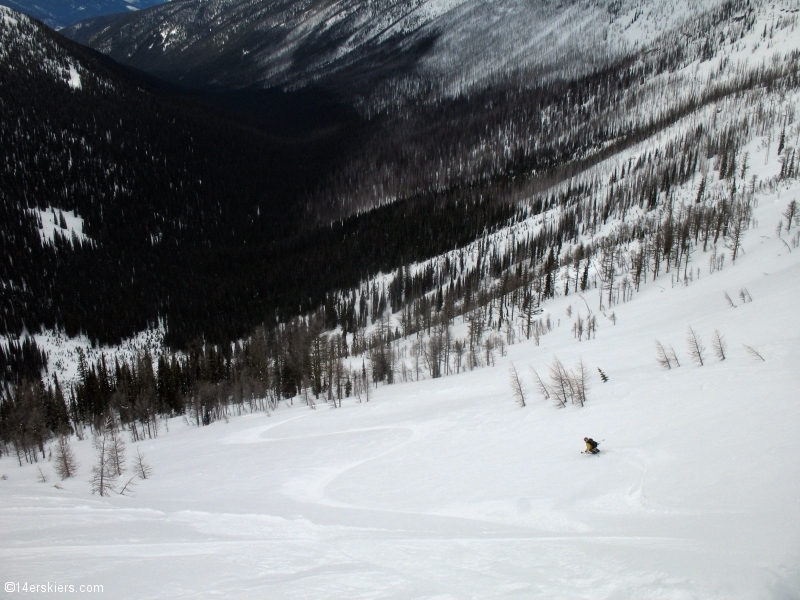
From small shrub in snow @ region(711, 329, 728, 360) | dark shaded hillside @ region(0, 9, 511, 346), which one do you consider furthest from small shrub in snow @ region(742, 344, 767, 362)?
dark shaded hillside @ region(0, 9, 511, 346)

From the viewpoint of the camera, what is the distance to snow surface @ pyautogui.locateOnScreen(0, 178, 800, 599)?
8164 mm

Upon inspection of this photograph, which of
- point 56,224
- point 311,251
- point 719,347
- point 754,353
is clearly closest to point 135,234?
point 56,224

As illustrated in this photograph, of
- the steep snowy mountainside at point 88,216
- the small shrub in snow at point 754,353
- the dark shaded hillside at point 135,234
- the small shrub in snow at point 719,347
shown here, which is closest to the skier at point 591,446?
the small shrub in snow at point 754,353

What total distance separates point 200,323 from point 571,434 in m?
122

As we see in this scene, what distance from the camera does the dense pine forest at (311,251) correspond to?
76625 mm

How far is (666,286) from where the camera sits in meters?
71.3

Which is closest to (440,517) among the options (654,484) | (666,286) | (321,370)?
(654,484)

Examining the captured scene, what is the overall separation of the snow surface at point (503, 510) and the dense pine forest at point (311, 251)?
3587cm

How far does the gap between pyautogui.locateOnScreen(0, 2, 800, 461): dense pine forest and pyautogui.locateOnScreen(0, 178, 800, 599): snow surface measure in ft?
118

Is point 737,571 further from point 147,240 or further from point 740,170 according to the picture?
point 147,240

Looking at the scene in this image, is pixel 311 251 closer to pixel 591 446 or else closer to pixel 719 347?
pixel 719 347

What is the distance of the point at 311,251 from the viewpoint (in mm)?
159000

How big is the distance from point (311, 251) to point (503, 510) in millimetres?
152230

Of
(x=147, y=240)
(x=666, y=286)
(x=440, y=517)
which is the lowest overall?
(x=440, y=517)
